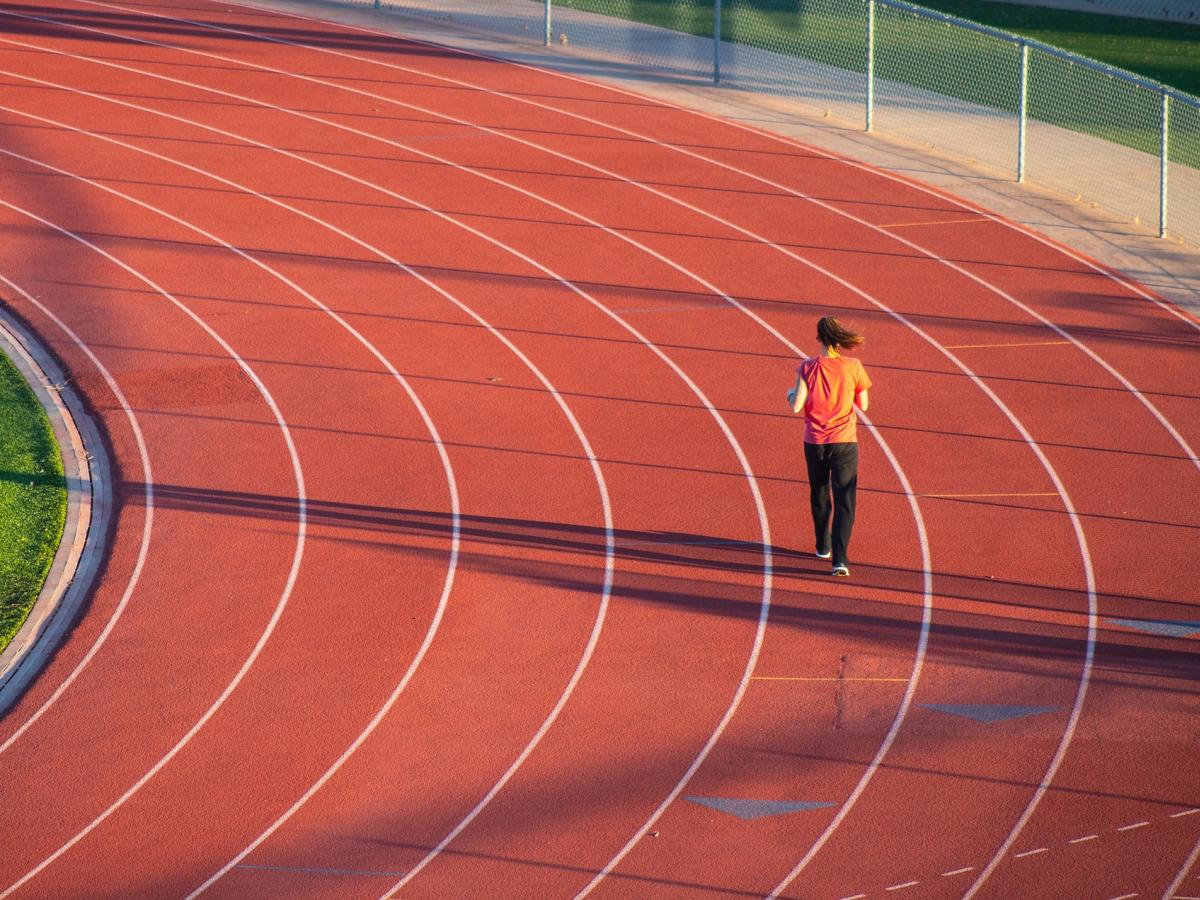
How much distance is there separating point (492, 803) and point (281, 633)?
2.21 m

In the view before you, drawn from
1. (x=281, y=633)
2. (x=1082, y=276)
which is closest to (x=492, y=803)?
(x=281, y=633)

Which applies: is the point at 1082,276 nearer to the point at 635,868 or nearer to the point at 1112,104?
the point at 1112,104

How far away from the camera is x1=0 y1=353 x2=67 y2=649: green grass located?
34.5 ft

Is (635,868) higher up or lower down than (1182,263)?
lower down

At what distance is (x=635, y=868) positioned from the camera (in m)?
7.88

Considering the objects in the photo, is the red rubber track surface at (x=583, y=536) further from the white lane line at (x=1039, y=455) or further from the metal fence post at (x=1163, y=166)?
the metal fence post at (x=1163, y=166)

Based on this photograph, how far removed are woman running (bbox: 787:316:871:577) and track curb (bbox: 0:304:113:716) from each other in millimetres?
4801

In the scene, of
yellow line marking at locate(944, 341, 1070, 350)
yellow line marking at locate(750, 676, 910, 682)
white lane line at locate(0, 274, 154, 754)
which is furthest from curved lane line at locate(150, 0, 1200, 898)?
white lane line at locate(0, 274, 154, 754)

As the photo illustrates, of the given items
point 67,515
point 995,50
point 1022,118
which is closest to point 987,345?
point 1022,118

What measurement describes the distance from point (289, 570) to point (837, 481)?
3.63 metres

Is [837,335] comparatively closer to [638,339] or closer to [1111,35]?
[638,339]

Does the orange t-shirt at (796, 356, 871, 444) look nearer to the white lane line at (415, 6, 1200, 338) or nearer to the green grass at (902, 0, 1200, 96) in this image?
the white lane line at (415, 6, 1200, 338)

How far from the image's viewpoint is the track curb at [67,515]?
980cm

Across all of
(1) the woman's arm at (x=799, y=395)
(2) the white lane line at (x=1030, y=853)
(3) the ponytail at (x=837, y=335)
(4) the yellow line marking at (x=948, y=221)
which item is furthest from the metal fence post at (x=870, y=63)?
(2) the white lane line at (x=1030, y=853)
